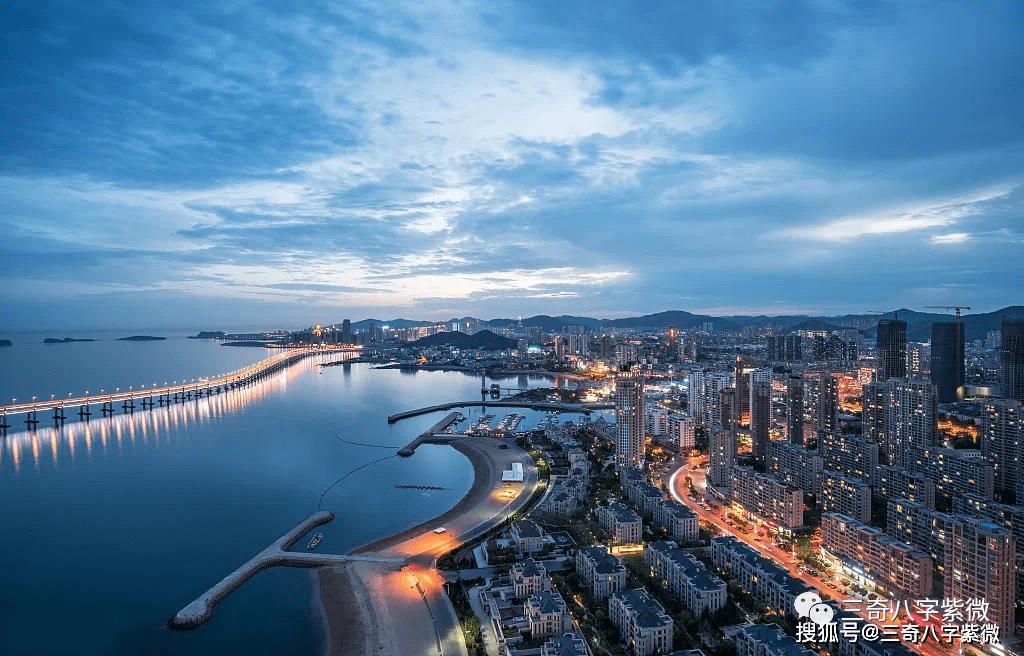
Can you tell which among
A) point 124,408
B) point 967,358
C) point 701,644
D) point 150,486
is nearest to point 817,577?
point 701,644

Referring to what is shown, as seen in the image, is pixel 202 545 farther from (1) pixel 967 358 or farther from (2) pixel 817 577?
(1) pixel 967 358

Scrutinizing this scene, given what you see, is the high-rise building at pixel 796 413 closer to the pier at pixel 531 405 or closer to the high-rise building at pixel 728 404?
the high-rise building at pixel 728 404

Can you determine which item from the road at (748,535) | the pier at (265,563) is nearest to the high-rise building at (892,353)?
the road at (748,535)

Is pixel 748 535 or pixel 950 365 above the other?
pixel 950 365

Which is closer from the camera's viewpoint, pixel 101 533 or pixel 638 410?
pixel 101 533

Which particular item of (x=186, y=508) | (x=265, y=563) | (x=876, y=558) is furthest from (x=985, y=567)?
(x=186, y=508)

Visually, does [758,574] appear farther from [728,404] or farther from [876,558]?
[728,404]

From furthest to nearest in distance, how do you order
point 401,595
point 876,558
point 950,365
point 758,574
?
1. point 950,365
2. point 876,558
3. point 401,595
4. point 758,574

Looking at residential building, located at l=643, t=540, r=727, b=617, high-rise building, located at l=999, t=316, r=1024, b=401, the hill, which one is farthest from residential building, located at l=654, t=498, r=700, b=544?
the hill
